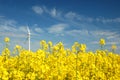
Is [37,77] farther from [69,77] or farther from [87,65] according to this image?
[87,65]

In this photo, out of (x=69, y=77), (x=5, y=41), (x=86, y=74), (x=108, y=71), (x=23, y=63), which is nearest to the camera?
(x=69, y=77)

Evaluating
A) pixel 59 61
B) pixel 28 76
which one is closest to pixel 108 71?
pixel 59 61

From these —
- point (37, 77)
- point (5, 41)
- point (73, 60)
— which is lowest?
point (37, 77)

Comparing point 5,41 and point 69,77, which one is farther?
point 5,41

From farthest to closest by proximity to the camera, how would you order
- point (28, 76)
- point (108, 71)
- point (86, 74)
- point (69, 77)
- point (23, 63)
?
point (108, 71)
point (23, 63)
point (86, 74)
point (69, 77)
point (28, 76)

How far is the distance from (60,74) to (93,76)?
168 centimetres

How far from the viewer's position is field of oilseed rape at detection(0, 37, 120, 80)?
851 centimetres

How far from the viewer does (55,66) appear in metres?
9.85

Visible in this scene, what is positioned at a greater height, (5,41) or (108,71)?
(5,41)

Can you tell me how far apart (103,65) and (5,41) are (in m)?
4.14

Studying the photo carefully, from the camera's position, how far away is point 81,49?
1160 cm

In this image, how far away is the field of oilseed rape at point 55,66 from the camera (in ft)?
27.9

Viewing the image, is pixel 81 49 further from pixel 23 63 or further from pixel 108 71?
pixel 23 63

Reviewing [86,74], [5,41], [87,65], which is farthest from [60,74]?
[5,41]
